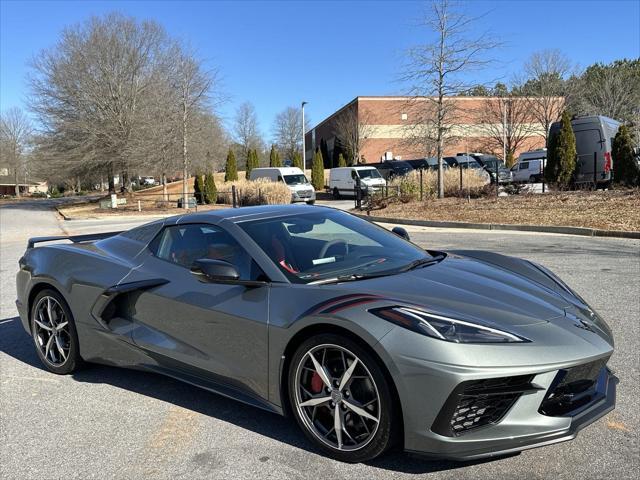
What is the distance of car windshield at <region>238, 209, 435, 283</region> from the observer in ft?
11.0

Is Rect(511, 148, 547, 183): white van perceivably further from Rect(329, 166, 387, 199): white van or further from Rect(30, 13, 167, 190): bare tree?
Rect(30, 13, 167, 190): bare tree

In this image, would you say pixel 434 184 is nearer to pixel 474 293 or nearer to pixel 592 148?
pixel 592 148

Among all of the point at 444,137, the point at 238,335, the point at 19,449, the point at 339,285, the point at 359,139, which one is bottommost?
the point at 19,449

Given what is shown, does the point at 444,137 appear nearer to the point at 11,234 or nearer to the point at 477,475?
the point at 11,234

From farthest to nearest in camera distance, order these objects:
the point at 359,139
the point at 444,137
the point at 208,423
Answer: the point at 359,139, the point at 444,137, the point at 208,423

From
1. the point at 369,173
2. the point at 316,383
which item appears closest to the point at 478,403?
the point at 316,383

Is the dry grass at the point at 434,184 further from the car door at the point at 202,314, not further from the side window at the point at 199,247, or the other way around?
the car door at the point at 202,314

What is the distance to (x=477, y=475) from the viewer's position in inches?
106

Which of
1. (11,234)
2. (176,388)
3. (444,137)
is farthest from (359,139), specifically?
(176,388)

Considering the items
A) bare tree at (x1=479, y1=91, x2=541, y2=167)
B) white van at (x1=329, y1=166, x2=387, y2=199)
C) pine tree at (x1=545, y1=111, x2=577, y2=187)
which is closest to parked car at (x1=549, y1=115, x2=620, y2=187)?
pine tree at (x1=545, y1=111, x2=577, y2=187)

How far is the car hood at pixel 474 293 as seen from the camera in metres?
2.75

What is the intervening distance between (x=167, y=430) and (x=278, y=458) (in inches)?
32.8

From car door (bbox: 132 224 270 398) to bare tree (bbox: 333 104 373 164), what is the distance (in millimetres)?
51723

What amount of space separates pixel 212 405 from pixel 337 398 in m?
1.28
